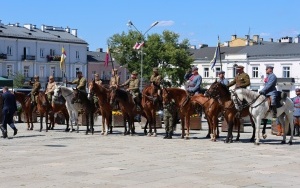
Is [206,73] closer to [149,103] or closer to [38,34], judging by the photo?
[38,34]

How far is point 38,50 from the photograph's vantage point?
96.8 m

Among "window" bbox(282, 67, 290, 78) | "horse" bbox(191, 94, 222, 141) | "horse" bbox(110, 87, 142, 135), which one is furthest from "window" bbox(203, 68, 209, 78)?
"horse" bbox(191, 94, 222, 141)

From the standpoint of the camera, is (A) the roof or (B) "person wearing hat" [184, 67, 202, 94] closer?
(B) "person wearing hat" [184, 67, 202, 94]

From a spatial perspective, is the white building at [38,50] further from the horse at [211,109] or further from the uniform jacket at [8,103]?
the horse at [211,109]

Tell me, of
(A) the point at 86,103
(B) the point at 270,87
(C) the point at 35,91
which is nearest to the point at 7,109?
(A) the point at 86,103

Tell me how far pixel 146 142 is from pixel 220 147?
115 inches

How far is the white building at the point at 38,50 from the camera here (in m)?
92.4

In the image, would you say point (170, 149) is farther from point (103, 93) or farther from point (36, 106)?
point (36, 106)

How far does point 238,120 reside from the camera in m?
22.1

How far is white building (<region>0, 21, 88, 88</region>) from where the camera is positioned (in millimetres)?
92375

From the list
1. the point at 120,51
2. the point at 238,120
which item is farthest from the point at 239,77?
the point at 120,51

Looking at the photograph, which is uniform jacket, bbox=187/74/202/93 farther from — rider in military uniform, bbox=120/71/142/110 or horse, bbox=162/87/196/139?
rider in military uniform, bbox=120/71/142/110

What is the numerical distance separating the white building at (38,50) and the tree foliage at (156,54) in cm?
1358

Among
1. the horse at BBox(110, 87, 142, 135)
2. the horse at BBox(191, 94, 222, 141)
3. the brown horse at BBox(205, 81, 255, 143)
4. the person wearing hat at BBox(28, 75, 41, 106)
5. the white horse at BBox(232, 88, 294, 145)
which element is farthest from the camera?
the person wearing hat at BBox(28, 75, 41, 106)
